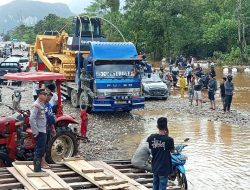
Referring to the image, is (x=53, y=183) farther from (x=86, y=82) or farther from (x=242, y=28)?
(x=242, y=28)

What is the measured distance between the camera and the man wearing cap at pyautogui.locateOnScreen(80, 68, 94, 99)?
18.4m

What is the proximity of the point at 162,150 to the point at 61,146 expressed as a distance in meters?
4.06

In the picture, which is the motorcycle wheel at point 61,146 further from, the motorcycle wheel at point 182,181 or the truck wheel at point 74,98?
the truck wheel at point 74,98

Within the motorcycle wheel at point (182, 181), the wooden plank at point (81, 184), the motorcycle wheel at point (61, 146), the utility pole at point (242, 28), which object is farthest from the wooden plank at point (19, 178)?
the utility pole at point (242, 28)

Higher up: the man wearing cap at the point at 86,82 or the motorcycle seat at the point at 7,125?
the man wearing cap at the point at 86,82

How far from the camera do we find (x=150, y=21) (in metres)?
49.7

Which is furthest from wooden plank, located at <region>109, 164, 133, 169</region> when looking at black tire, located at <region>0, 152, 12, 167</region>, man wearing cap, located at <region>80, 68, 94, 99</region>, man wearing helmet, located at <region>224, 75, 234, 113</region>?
man wearing helmet, located at <region>224, 75, 234, 113</region>

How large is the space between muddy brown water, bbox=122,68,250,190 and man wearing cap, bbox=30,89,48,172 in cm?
309

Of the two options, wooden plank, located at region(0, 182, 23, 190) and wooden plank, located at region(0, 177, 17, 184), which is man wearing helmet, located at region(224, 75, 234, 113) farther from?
wooden plank, located at region(0, 182, 23, 190)

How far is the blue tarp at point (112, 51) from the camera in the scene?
60.1 ft

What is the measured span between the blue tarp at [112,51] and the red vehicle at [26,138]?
6951 millimetres

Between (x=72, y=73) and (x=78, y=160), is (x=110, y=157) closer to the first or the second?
(x=78, y=160)

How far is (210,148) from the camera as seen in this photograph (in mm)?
13367

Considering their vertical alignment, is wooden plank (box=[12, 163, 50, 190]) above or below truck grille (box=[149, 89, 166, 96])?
below
